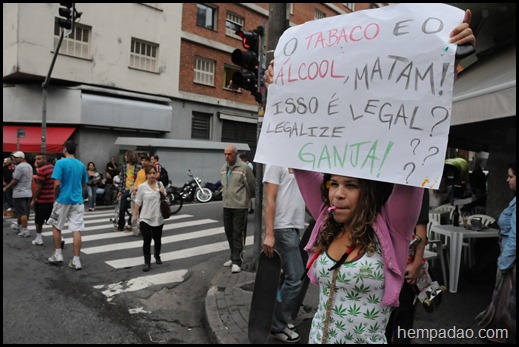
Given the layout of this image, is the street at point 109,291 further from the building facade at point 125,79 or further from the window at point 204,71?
the window at point 204,71

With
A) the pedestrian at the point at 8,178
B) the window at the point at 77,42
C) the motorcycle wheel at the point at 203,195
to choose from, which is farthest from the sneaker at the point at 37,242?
the window at the point at 77,42

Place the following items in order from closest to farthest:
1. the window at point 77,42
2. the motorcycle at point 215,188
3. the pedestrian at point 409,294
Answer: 1. the pedestrian at point 409,294
2. the window at point 77,42
3. the motorcycle at point 215,188

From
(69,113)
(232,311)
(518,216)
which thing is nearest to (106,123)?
(69,113)

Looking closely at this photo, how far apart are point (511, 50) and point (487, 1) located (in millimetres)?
919

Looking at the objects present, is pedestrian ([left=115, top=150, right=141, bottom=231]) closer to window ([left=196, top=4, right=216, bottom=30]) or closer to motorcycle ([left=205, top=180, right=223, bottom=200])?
motorcycle ([left=205, top=180, right=223, bottom=200])

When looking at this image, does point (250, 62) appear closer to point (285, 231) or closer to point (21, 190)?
point (285, 231)

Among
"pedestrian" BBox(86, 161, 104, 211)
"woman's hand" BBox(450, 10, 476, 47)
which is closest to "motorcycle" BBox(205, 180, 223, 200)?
"pedestrian" BBox(86, 161, 104, 211)

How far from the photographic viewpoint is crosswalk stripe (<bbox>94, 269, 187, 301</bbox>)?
5.29 metres

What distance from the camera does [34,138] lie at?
1587cm

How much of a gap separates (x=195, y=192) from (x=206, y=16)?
11352 millimetres

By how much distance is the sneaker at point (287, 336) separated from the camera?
3617mm

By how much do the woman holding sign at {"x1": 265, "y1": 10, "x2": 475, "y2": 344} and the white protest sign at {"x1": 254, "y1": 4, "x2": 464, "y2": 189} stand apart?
13 cm

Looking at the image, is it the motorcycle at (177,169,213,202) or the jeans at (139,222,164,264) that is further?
the motorcycle at (177,169,213,202)

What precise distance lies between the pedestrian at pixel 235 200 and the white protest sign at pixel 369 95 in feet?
12.6
